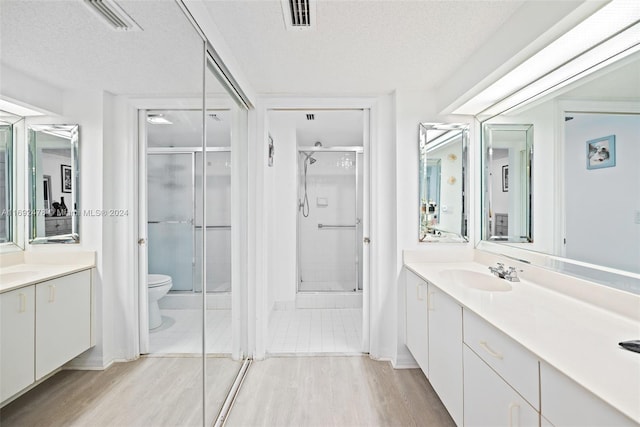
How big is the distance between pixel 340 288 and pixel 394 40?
3.20m

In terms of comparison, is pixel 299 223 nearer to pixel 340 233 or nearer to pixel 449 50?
pixel 340 233

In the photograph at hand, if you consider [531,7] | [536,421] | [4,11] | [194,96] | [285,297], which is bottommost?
[285,297]

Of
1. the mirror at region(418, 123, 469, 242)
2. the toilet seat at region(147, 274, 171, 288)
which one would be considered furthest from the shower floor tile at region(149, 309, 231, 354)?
the mirror at region(418, 123, 469, 242)

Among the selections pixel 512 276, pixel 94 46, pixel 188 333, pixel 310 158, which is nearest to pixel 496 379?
pixel 512 276

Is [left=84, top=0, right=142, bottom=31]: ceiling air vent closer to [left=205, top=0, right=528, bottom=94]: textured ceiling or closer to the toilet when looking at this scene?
[left=205, top=0, right=528, bottom=94]: textured ceiling

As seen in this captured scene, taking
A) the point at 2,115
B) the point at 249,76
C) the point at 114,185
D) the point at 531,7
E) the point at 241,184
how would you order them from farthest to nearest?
the point at 241,184, the point at 249,76, the point at 531,7, the point at 114,185, the point at 2,115

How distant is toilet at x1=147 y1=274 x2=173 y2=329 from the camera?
1131 millimetres

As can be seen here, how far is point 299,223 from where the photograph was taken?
459 cm

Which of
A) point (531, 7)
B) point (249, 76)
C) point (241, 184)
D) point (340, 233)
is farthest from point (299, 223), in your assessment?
point (531, 7)

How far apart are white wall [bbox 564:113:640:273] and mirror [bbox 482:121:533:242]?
358mm

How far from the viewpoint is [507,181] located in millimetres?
2215

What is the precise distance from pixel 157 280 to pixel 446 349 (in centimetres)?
147

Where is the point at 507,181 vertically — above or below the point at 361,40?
below

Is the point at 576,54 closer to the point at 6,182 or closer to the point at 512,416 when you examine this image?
the point at 512,416
